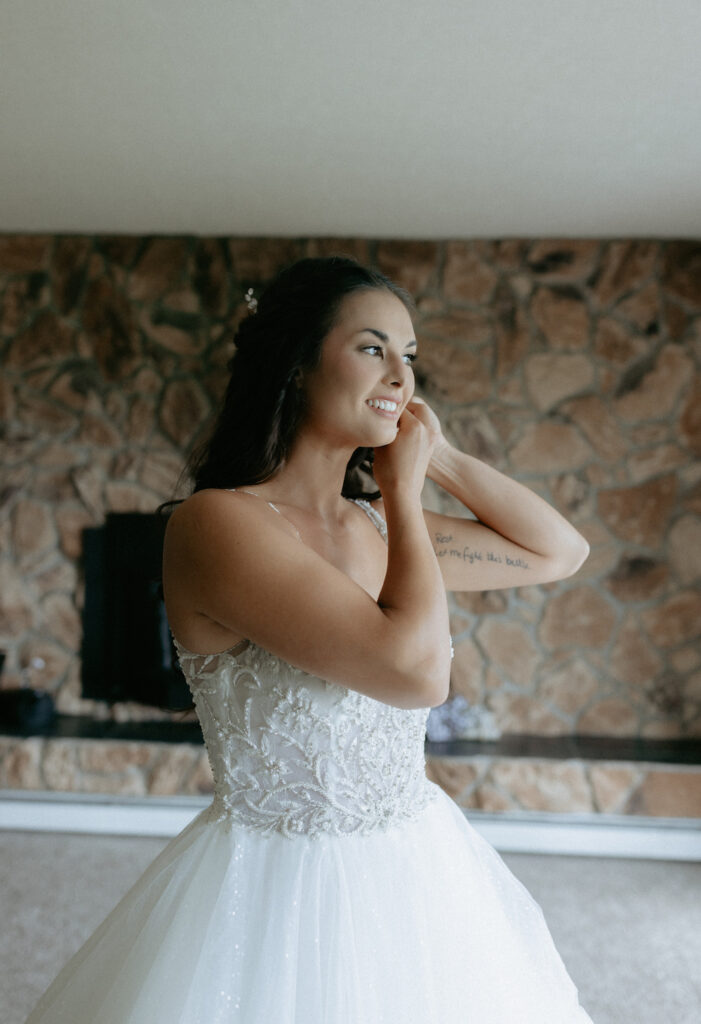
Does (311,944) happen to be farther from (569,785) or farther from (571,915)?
(569,785)

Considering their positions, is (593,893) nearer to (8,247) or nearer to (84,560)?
(84,560)

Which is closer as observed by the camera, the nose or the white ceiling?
the nose

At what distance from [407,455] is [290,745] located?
39 cm

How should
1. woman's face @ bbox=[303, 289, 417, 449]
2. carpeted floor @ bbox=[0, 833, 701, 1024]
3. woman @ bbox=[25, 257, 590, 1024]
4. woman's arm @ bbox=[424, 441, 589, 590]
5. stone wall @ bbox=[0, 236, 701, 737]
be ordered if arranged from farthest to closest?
stone wall @ bbox=[0, 236, 701, 737], carpeted floor @ bbox=[0, 833, 701, 1024], woman's arm @ bbox=[424, 441, 589, 590], woman's face @ bbox=[303, 289, 417, 449], woman @ bbox=[25, 257, 590, 1024]

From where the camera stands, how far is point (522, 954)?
1100mm

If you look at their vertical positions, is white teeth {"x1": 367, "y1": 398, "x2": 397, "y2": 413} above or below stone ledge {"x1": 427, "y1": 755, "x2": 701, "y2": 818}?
above

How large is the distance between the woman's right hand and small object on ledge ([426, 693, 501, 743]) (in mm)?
2826

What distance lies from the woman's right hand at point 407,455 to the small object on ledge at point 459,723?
2.83 metres

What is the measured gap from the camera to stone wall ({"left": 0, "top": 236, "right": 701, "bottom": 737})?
3.95 meters

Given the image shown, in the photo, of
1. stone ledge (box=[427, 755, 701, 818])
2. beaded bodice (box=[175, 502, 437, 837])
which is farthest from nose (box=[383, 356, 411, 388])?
stone ledge (box=[427, 755, 701, 818])

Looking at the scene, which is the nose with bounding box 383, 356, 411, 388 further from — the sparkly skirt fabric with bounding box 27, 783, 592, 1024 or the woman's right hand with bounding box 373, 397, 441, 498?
the sparkly skirt fabric with bounding box 27, 783, 592, 1024

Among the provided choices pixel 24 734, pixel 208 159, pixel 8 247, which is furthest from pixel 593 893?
pixel 8 247

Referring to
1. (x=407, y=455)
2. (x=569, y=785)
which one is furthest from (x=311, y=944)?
(x=569, y=785)

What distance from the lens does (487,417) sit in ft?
13.1
